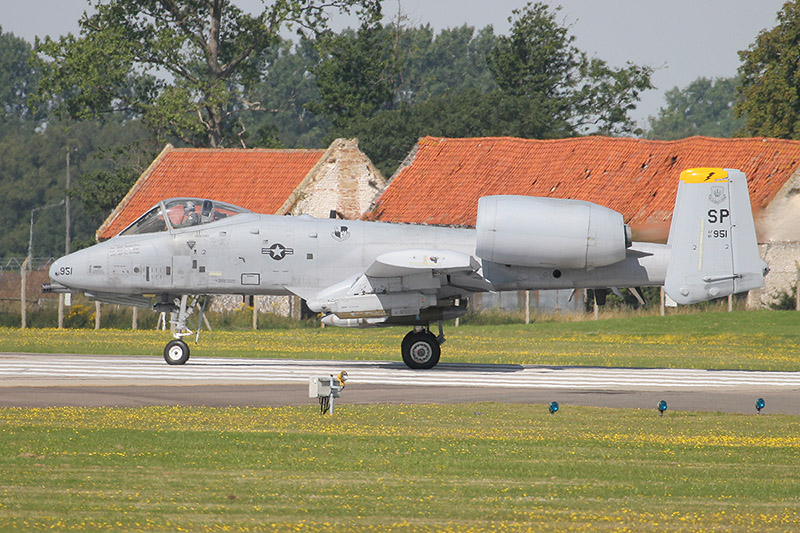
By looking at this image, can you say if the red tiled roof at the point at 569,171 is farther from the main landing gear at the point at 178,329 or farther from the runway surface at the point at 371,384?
the main landing gear at the point at 178,329

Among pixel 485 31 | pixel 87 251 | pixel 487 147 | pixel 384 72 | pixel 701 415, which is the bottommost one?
pixel 701 415

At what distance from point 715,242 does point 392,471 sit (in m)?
13.3

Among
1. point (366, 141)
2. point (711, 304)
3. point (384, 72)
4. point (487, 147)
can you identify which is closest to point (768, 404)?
point (711, 304)

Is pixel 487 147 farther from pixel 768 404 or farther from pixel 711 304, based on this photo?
pixel 768 404

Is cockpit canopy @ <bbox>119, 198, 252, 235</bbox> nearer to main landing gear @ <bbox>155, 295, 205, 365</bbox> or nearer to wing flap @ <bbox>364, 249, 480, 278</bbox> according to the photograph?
main landing gear @ <bbox>155, 295, 205, 365</bbox>

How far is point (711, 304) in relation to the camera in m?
43.6

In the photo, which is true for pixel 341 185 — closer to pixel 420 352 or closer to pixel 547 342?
pixel 547 342

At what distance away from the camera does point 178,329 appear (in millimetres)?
24094

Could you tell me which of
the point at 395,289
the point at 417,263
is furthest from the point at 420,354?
the point at 417,263

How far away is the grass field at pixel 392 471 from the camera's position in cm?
881

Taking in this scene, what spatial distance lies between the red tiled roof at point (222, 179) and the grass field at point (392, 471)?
38.7m

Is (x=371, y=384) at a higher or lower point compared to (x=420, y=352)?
lower

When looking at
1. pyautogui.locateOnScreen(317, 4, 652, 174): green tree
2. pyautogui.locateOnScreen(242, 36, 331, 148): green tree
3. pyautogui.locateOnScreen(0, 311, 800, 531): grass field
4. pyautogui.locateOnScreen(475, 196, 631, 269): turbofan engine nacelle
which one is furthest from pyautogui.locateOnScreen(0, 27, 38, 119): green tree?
pyautogui.locateOnScreen(0, 311, 800, 531): grass field

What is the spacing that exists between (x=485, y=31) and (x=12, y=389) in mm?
153029
